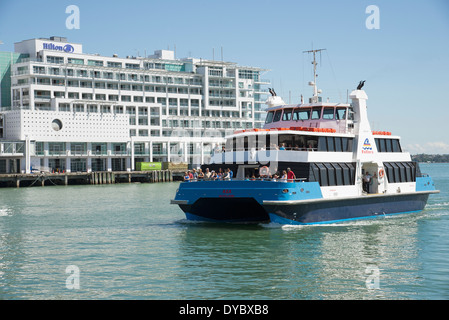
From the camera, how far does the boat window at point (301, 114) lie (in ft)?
107

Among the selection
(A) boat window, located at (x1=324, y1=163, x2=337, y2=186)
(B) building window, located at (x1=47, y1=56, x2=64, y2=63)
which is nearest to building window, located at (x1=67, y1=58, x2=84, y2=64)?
(B) building window, located at (x1=47, y1=56, x2=64, y2=63)

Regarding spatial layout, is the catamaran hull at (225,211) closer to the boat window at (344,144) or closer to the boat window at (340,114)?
the boat window at (344,144)

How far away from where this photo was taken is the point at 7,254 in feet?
73.9

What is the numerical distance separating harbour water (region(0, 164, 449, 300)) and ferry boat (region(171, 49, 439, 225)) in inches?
38.1

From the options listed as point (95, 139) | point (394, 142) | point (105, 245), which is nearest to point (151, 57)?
point (95, 139)

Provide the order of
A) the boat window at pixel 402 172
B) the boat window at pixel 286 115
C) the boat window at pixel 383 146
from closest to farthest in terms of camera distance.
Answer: the boat window at pixel 286 115, the boat window at pixel 383 146, the boat window at pixel 402 172

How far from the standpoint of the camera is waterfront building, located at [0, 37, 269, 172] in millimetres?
88375

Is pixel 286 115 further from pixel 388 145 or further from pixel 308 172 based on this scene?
pixel 388 145

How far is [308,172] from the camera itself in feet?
92.4

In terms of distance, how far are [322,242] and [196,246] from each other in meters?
5.03

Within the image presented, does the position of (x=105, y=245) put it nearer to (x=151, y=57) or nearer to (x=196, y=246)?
(x=196, y=246)

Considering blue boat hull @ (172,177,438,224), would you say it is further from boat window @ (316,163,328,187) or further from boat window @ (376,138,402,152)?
boat window @ (376,138,402,152)

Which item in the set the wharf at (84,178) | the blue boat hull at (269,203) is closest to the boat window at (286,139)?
the blue boat hull at (269,203)

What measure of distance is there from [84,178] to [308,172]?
61.3m
